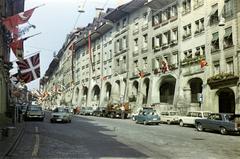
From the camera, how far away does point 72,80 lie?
107125 millimetres

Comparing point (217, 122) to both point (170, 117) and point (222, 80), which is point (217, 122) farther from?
point (170, 117)

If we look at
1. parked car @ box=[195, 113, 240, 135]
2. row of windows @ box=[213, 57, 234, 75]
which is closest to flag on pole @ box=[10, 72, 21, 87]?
parked car @ box=[195, 113, 240, 135]

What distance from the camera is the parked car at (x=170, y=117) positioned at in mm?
43572

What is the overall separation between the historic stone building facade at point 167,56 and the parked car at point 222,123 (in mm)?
7172

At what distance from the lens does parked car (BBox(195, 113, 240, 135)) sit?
31.1 m

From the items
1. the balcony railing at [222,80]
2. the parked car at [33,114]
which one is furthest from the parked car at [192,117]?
the parked car at [33,114]

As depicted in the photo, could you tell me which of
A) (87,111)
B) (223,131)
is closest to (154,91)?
(87,111)

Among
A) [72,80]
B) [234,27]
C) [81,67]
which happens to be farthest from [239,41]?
[72,80]

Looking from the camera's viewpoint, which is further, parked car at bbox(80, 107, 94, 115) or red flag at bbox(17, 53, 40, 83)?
parked car at bbox(80, 107, 94, 115)

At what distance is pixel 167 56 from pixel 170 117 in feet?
43.7

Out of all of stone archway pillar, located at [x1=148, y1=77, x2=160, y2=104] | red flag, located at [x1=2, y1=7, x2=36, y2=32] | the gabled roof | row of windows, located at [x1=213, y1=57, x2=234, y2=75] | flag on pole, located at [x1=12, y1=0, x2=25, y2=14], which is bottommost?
stone archway pillar, located at [x1=148, y1=77, x2=160, y2=104]

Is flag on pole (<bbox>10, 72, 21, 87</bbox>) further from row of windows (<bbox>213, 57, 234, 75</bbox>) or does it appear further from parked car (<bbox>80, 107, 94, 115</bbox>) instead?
parked car (<bbox>80, 107, 94, 115</bbox>)

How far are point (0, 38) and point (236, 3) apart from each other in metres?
21.7

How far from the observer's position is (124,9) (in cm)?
6919
